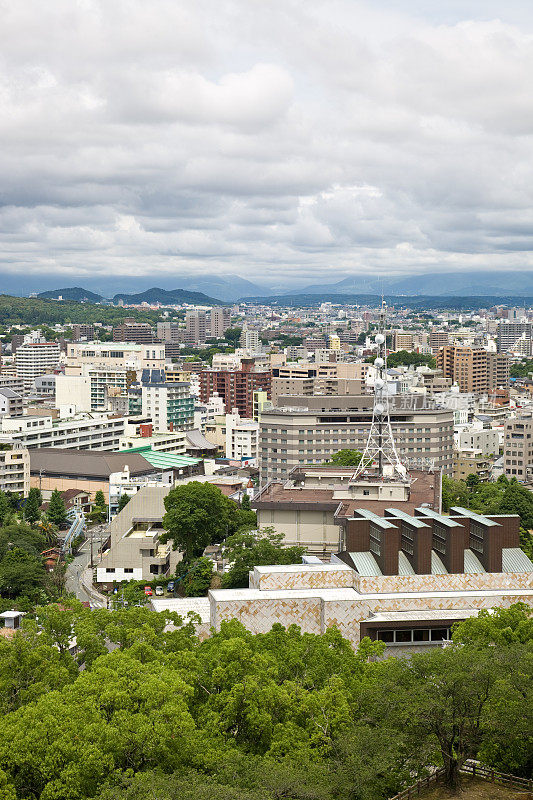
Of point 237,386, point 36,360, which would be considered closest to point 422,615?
point 237,386

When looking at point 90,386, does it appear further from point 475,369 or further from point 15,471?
point 475,369

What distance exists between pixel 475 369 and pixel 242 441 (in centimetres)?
4690

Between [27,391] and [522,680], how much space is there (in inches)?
3499

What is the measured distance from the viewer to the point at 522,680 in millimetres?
15477

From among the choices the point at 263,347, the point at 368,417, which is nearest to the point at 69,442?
the point at 368,417

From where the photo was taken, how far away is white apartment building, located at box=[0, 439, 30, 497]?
49.5 metres

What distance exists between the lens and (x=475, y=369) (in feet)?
354

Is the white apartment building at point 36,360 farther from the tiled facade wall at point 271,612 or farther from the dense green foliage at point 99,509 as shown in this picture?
the tiled facade wall at point 271,612

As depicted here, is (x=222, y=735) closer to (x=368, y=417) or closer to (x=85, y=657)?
(x=85, y=657)

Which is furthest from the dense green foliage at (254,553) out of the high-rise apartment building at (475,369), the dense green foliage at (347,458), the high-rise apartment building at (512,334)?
the high-rise apartment building at (512,334)

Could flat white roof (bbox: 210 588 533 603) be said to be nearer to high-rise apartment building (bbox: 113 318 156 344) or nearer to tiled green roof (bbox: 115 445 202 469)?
tiled green roof (bbox: 115 445 202 469)

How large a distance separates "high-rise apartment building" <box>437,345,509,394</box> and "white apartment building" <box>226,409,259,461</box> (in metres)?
43.1

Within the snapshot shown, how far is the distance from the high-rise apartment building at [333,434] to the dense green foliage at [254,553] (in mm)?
25175

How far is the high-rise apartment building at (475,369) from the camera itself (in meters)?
107
